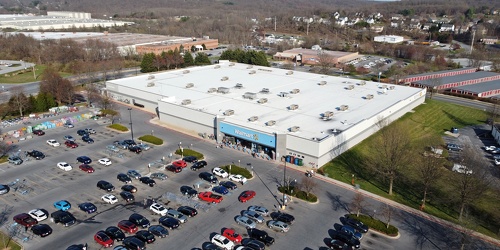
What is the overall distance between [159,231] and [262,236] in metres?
7.15

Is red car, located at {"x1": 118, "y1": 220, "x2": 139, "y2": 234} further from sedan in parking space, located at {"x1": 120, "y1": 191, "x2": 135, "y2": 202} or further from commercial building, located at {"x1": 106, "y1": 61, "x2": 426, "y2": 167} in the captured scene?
commercial building, located at {"x1": 106, "y1": 61, "x2": 426, "y2": 167}

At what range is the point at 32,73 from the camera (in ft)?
266

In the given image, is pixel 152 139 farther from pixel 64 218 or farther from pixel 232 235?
pixel 232 235

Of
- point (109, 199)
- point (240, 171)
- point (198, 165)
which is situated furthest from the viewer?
point (198, 165)

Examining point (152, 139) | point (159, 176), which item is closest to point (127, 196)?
point (159, 176)

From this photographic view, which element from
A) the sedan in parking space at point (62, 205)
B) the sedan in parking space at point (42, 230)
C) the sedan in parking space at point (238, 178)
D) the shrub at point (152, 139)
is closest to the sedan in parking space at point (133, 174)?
the sedan in parking space at point (62, 205)

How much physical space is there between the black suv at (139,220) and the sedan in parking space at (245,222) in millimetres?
6570

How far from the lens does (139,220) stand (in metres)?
27.2

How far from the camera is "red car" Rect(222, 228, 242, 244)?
2544cm

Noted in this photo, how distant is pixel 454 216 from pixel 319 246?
1165 centimetres

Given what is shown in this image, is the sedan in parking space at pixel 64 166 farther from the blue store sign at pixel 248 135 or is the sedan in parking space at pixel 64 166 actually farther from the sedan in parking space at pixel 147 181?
the blue store sign at pixel 248 135

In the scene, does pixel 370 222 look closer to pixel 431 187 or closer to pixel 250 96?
pixel 431 187

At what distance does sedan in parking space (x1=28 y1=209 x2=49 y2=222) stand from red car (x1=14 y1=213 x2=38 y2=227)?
0.23 m

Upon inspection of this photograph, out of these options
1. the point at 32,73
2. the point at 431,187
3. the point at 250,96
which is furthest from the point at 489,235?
the point at 32,73
